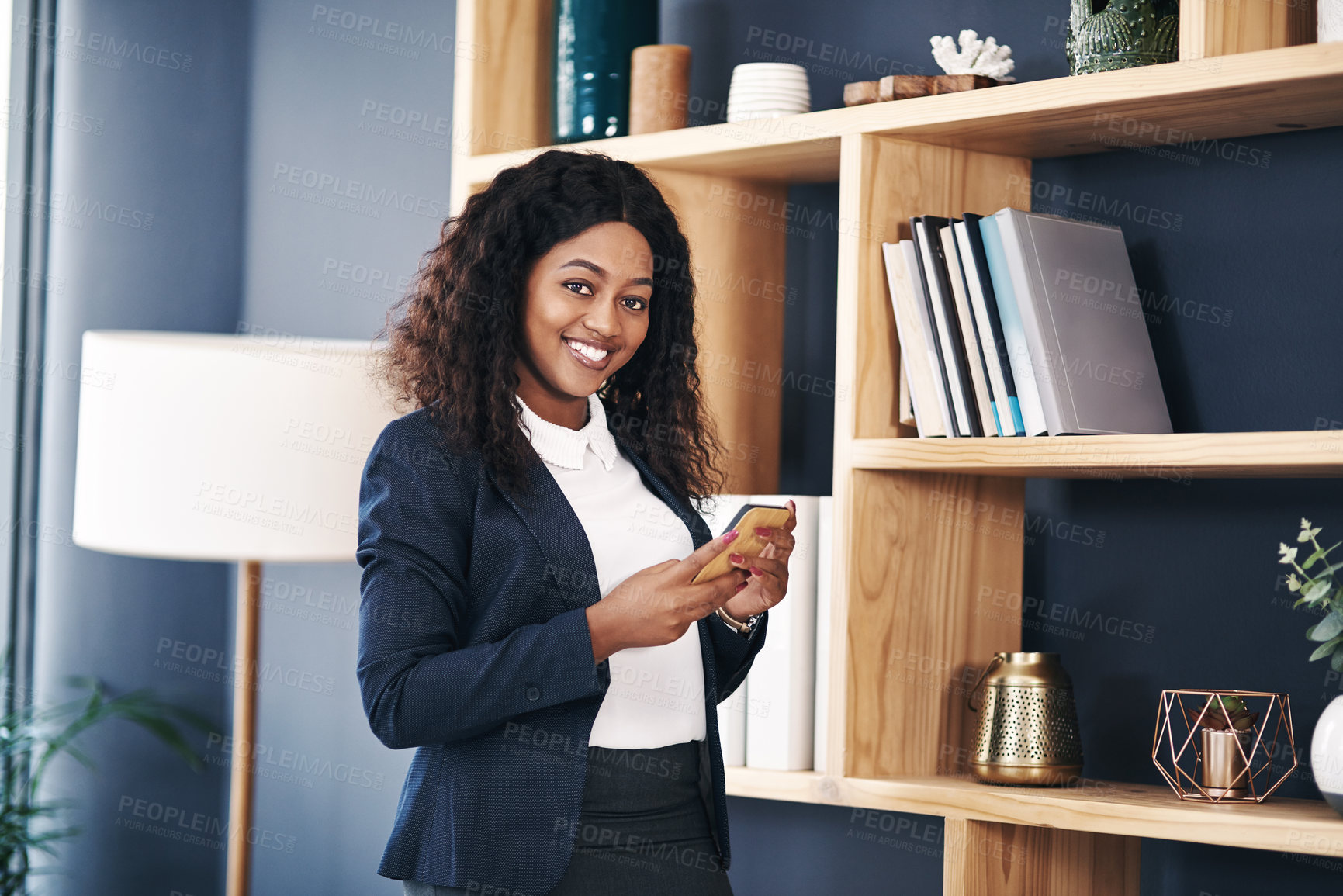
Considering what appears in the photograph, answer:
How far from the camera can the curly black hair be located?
4.85 ft

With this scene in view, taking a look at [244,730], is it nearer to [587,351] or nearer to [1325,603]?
[587,351]

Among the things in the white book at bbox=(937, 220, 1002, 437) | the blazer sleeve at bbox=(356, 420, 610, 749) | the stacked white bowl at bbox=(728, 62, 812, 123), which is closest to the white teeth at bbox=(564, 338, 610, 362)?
the blazer sleeve at bbox=(356, 420, 610, 749)

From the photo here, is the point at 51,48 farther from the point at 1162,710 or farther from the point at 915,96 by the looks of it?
the point at 1162,710

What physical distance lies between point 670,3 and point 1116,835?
1548mm

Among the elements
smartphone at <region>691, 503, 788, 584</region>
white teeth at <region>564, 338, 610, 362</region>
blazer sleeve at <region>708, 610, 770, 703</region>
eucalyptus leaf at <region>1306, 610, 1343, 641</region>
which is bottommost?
blazer sleeve at <region>708, 610, 770, 703</region>

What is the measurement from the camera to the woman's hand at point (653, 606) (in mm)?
1351

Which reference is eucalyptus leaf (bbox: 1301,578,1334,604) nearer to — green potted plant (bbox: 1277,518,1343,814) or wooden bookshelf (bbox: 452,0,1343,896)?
green potted plant (bbox: 1277,518,1343,814)

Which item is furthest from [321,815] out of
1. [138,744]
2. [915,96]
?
[915,96]

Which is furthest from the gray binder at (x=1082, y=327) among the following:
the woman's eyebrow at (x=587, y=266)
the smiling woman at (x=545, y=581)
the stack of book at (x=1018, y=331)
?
the woman's eyebrow at (x=587, y=266)

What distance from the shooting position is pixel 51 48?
107 inches

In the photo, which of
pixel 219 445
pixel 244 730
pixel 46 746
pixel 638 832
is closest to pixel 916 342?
pixel 638 832

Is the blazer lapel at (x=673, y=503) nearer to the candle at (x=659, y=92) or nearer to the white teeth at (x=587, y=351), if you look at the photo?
the white teeth at (x=587, y=351)

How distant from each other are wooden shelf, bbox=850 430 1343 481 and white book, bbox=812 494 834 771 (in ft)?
0.51

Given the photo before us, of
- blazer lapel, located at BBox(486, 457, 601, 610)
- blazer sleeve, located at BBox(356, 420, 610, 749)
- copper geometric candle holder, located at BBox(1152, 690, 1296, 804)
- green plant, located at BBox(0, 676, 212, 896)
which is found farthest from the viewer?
green plant, located at BBox(0, 676, 212, 896)
